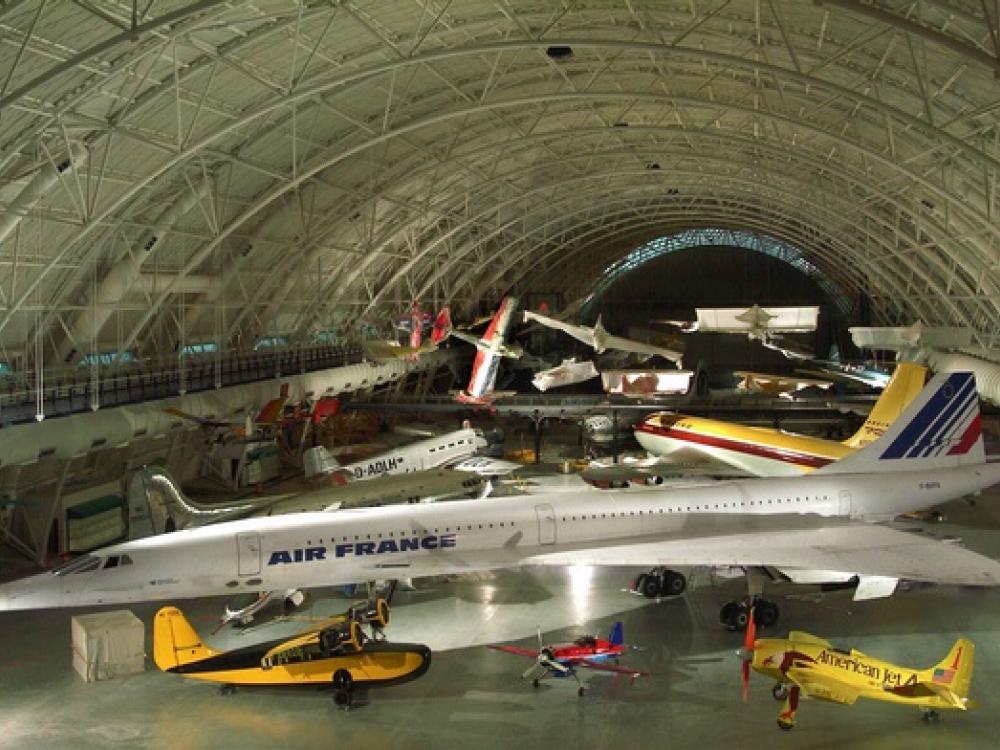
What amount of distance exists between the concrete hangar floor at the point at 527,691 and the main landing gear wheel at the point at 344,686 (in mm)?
226

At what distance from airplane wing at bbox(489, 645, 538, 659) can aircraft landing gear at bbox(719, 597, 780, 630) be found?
4487 millimetres

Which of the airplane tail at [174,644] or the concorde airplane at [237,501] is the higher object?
the concorde airplane at [237,501]

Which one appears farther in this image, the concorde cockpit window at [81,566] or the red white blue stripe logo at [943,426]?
the red white blue stripe logo at [943,426]

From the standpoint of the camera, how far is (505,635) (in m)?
21.9

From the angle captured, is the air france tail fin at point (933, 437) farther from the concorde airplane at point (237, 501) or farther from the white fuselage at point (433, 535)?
the concorde airplane at point (237, 501)

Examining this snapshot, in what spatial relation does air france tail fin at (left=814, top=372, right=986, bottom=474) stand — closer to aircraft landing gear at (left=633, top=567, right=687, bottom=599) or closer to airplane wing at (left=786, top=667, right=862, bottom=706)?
aircraft landing gear at (left=633, top=567, right=687, bottom=599)

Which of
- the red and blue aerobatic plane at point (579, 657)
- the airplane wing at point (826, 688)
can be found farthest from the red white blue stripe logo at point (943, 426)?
the red and blue aerobatic plane at point (579, 657)

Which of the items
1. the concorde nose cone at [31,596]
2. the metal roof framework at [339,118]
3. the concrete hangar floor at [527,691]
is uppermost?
the metal roof framework at [339,118]

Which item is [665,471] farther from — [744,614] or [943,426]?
[744,614]

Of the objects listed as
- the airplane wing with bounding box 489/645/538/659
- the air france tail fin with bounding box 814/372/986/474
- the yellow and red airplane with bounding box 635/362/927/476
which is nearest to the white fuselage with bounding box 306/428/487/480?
the yellow and red airplane with bounding box 635/362/927/476

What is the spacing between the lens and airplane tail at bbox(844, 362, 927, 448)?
1355 inches

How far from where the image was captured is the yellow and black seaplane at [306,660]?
18.4 meters

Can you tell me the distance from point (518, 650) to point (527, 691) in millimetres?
1196

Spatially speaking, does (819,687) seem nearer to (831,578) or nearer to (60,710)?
(831,578)
